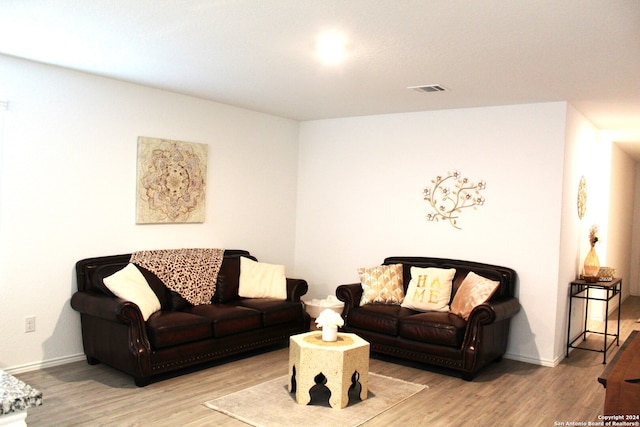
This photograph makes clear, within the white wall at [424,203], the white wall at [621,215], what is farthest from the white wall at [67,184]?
the white wall at [621,215]

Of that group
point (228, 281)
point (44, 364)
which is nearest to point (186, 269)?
point (228, 281)

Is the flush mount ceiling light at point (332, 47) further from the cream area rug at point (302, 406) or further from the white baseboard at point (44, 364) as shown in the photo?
the white baseboard at point (44, 364)

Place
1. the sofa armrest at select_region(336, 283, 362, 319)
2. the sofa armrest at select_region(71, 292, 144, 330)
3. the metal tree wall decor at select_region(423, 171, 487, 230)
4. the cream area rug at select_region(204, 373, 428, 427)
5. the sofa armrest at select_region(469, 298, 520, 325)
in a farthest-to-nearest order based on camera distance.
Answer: the metal tree wall decor at select_region(423, 171, 487, 230) < the sofa armrest at select_region(336, 283, 362, 319) < the sofa armrest at select_region(469, 298, 520, 325) < the sofa armrest at select_region(71, 292, 144, 330) < the cream area rug at select_region(204, 373, 428, 427)

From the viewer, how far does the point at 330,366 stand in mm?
3771

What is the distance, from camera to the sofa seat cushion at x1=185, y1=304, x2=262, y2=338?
15.3 feet

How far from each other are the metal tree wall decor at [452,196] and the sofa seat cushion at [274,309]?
1744 mm

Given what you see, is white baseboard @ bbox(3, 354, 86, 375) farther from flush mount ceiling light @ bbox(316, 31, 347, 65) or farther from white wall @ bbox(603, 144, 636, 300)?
Result: white wall @ bbox(603, 144, 636, 300)

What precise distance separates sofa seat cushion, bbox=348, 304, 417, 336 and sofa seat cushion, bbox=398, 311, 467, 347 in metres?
0.08

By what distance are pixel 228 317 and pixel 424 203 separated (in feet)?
8.02

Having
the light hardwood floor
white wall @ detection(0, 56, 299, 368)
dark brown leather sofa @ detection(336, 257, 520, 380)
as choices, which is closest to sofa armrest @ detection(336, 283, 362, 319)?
dark brown leather sofa @ detection(336, 257, 520, 380)

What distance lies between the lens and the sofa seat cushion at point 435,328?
4.55 m

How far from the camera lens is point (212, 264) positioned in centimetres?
543

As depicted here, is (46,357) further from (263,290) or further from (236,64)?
(236,64)

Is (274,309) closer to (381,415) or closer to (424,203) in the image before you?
(381,415)
